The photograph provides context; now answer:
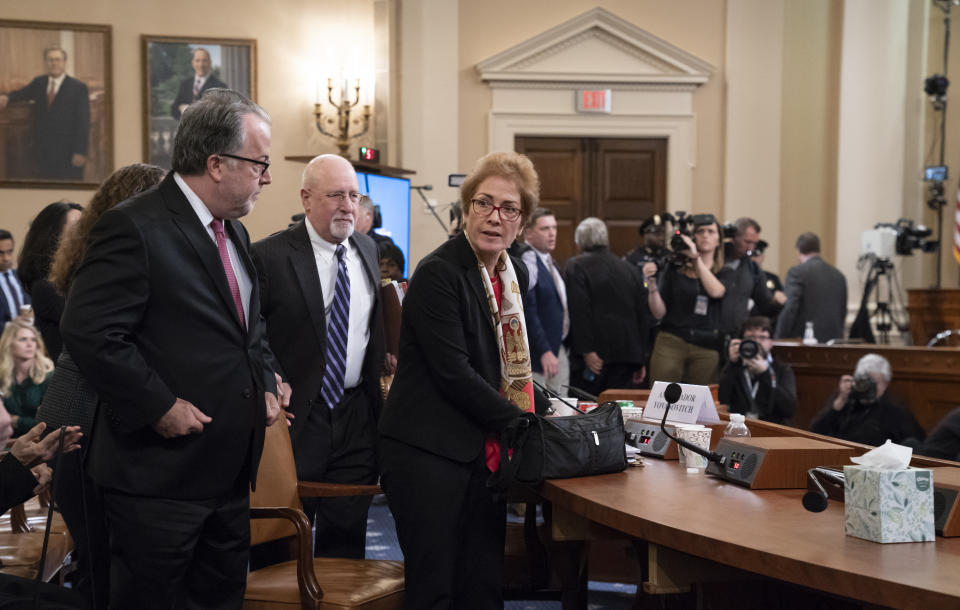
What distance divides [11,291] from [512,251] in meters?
3.60

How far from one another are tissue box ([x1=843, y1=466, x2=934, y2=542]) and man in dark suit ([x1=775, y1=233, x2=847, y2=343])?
236 inches

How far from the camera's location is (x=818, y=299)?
773 centimetres

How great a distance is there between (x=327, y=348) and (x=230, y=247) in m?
0.95

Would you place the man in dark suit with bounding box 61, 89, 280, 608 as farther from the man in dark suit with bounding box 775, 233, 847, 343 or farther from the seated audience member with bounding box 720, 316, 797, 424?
the man in dark suit with bounding box 775, 233, 847, 343

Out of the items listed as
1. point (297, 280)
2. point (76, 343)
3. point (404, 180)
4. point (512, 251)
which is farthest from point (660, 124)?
point (76, 343)

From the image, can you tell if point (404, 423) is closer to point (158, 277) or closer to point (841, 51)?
point (158, 277)

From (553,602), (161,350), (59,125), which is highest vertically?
(59,125)

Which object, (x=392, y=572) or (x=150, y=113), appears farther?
(x=150, y=113)

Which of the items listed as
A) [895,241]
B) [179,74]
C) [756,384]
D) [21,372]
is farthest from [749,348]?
[179,74]

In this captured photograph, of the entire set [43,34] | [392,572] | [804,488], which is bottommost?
[392,572]

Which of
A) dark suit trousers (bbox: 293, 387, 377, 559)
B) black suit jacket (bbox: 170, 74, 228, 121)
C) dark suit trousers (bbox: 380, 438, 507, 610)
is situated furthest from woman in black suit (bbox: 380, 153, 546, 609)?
black suit jacket (bbox: 170, 74, 228, 121)

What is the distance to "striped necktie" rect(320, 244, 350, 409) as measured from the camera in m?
3.22

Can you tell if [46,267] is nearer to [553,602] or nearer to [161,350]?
[161,350]

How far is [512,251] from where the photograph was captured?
5.68 meters
